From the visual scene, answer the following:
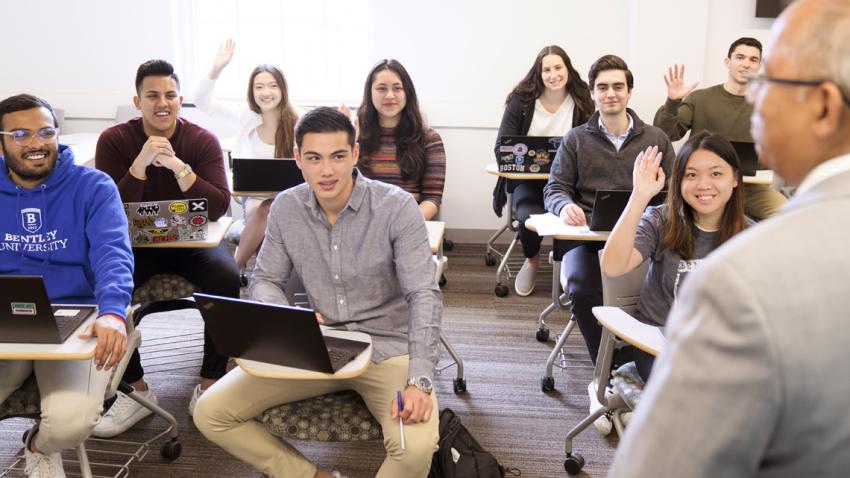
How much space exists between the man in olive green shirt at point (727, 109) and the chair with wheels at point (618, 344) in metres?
2.08

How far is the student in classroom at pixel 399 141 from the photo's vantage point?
368 centimetres

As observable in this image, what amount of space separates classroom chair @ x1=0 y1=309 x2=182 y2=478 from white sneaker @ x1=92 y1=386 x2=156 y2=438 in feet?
0.13

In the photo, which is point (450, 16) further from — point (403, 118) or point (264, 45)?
point (403, 118)

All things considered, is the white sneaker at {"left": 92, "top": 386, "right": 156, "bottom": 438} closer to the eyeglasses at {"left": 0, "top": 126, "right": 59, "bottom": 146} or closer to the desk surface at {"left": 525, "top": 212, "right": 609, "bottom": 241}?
the eyeglasses at {"left": 0, "top": 126, "right": 59, "bottom": 146}

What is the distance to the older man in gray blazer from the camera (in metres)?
0.70

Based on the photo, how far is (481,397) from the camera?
3.19 metres

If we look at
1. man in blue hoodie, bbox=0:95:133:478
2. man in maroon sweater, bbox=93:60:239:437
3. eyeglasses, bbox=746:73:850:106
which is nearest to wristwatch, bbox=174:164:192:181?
man in maroon sweater, bbox=93:60:239:437

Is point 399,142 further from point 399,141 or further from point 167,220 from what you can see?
point 167,220

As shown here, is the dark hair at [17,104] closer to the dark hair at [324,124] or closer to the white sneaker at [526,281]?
the dark hair at [324,124]

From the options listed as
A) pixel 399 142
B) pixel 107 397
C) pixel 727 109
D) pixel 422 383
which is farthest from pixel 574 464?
pixel 727 109

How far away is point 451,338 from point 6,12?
4.22 metres

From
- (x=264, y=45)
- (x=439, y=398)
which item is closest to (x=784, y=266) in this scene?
(x=439, y=398)

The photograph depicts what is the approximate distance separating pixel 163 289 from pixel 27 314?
3.65 ft

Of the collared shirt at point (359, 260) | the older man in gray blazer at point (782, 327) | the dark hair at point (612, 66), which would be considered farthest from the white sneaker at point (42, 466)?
the dark hair at point (612, 66)
